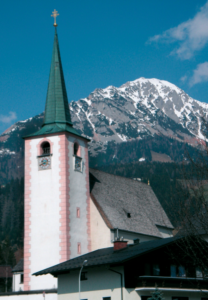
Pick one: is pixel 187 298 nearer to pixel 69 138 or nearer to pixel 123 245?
pixel 123 245

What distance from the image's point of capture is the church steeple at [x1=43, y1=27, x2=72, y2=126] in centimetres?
4681

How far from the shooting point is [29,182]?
147 feet

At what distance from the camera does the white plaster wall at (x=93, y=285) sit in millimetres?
30312

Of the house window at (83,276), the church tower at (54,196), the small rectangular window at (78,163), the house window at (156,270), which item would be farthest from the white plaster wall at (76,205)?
the house window at (156,270)

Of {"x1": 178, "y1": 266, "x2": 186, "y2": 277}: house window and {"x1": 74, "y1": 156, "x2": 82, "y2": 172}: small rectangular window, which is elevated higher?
{"x1": 74, "y1": 156, "x2": 82, "y2": 172}: small rectangular window

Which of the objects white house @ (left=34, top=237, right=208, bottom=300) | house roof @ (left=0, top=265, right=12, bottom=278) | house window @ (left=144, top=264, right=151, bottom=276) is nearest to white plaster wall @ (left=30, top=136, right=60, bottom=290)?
white house @ (left=34, top=237, right=208, bottom=300)

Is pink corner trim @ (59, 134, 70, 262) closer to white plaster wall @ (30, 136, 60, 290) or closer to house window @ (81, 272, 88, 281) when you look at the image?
white plaster wall @ (30, 136, 60, 290)

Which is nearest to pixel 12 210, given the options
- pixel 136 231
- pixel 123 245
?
pixel 136 231

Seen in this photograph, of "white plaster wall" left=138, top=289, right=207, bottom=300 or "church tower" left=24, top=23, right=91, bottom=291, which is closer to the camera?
"white plaster wall" left=138, top=289, right=207, bottom=300

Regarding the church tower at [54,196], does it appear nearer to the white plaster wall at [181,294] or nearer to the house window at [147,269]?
the house window at [147,269]

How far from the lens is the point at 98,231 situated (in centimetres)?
4491

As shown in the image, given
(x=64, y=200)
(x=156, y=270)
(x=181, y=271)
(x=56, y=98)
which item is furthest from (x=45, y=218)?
(x=156, y=270)

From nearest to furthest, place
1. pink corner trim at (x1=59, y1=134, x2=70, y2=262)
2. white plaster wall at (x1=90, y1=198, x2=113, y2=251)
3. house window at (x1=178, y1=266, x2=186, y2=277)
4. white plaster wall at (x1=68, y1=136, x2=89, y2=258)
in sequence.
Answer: house window at (x1=178, y1=266, x2=186, y2=277) < pink corner trim at (x1=59, y1=134, x2=70, y2=262) < white plaster wall at (x1=68, y1=136, x2=89, y2=258) < white plaster wall at (x1=90, y1=198, x2=113, y2=251)

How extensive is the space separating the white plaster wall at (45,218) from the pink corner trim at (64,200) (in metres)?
0.33
